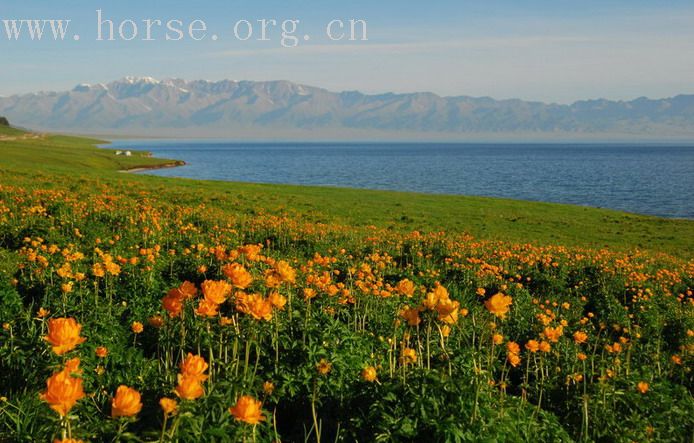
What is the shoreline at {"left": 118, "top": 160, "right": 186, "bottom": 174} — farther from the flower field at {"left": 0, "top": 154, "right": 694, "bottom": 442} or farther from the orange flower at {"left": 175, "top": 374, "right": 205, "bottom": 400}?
the orange flower at {"left": 175, "top": 374, "right": 205, "bottom": 400}

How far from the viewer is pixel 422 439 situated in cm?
393

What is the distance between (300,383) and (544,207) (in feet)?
131

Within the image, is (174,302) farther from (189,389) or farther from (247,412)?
(247,412)

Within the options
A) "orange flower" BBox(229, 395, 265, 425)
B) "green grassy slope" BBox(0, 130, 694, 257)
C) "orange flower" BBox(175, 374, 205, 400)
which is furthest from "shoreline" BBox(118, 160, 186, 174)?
"orange flower" BBox(229, 395, 265, 425)

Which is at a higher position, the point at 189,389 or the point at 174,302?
the point at 174,302

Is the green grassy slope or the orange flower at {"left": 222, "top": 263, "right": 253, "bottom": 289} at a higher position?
the orange flower at {"left": 222, "top": 263, "right": 253, "bottom": 289}

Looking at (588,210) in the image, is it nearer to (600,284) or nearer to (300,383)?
(600,284)

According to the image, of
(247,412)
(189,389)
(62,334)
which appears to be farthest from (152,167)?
(247,412)

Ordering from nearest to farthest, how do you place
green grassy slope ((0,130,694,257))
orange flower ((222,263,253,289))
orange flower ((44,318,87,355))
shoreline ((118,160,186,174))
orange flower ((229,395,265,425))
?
orange flower ((229,395,265,425)) → orange flower ((44,318,87,355)) → orange flower ((222,263,253,289)) → green grassy slope ((0,130,694,257)) → shoreline ((118,160,186,174))

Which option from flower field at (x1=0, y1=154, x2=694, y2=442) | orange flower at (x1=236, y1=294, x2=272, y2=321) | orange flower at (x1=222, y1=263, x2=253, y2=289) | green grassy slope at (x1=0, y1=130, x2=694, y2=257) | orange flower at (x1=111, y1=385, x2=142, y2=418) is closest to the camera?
orange flower at (x1=111, y1=385, x2=142, y2=418)

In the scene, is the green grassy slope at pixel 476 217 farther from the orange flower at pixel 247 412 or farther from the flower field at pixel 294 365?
the orange flower at pixel 247 412

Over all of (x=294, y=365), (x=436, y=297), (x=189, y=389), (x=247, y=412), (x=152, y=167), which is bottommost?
(x=152, y=167)

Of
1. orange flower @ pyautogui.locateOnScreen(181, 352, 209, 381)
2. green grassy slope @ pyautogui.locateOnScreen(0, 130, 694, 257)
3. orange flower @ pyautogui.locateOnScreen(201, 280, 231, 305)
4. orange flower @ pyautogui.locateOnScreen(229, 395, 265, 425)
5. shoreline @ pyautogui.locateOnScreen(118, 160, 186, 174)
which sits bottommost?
green grassy slope @ pyautogui.locateOnScreen(0, 130, 694, 257)

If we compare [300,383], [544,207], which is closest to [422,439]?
[300,383]
